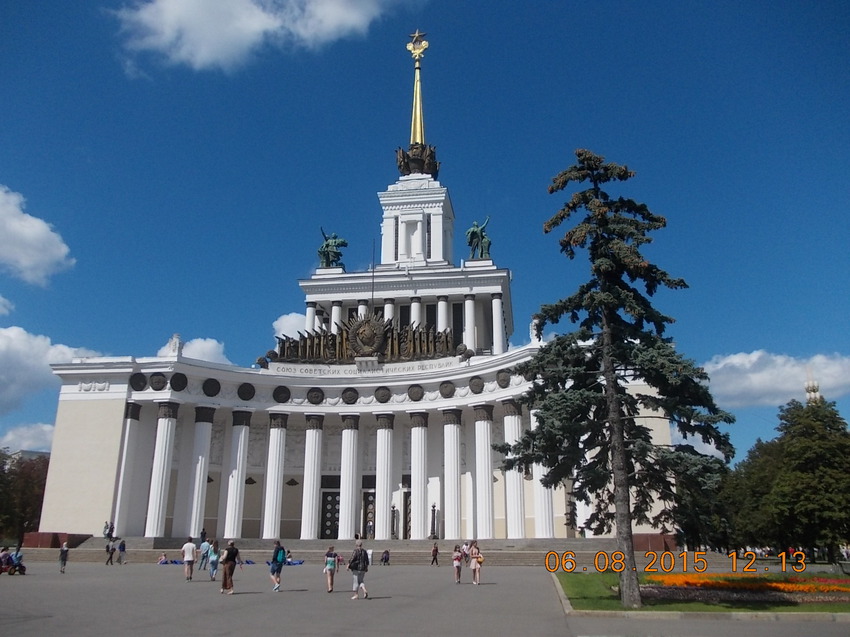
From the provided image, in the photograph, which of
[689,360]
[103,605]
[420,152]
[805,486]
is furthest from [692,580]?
[420,152]

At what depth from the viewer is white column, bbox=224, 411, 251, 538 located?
117ft

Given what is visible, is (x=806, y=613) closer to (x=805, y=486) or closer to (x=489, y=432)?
(x=805, y=486)

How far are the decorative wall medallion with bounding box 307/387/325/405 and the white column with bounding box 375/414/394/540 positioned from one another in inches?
137

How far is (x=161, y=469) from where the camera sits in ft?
115

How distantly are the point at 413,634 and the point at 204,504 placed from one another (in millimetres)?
29374

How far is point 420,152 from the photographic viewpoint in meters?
57.2

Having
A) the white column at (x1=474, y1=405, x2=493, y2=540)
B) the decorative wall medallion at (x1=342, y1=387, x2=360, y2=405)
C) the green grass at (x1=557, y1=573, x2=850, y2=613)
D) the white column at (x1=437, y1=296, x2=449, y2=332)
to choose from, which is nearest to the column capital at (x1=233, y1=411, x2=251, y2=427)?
the decorative wall medallion at (x1=342, y1=387, x2=360, y2=405)

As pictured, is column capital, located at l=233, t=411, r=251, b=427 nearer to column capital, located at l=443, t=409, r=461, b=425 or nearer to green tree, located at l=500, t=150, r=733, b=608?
column capital, located at l=443, t=409, r=461, b=425

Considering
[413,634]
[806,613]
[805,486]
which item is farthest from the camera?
[805,486]

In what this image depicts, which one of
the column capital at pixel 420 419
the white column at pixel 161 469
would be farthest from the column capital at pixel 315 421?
the white column at pixel 161 469

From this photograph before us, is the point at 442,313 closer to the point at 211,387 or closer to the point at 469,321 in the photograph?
the point at 469,321

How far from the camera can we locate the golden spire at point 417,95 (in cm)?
5847

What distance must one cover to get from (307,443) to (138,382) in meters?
9.46

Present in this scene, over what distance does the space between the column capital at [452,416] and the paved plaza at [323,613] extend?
17.4 m
